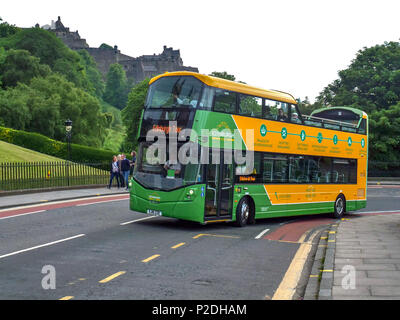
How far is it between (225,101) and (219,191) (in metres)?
2.60

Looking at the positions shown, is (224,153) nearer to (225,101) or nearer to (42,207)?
(225,101)

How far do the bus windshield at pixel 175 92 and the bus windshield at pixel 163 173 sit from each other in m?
1.31

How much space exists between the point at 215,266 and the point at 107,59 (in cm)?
16767

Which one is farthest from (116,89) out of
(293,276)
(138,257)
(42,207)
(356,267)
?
(356,267)

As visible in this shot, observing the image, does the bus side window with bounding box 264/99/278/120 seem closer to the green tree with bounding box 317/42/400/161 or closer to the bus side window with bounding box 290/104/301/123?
the bus side window with bounding box 290/104/301/123

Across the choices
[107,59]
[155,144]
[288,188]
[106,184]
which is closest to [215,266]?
[155,144]

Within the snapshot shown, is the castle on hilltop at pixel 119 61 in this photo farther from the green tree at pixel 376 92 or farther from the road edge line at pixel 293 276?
the road edge line at pixel 293 276

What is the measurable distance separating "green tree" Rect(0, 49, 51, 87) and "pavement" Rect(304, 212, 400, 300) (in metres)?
56.7

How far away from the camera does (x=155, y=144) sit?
1380 cm

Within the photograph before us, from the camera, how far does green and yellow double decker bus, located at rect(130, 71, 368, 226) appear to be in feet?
44.0

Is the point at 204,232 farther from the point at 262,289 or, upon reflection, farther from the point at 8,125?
the point at 8,125

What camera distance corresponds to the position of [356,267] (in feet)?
28.3

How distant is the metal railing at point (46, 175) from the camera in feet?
75.3

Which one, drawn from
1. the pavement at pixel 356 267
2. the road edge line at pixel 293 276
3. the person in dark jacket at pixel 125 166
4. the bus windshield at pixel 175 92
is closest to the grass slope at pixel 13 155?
the person in dark jacket at pixel 125 166
